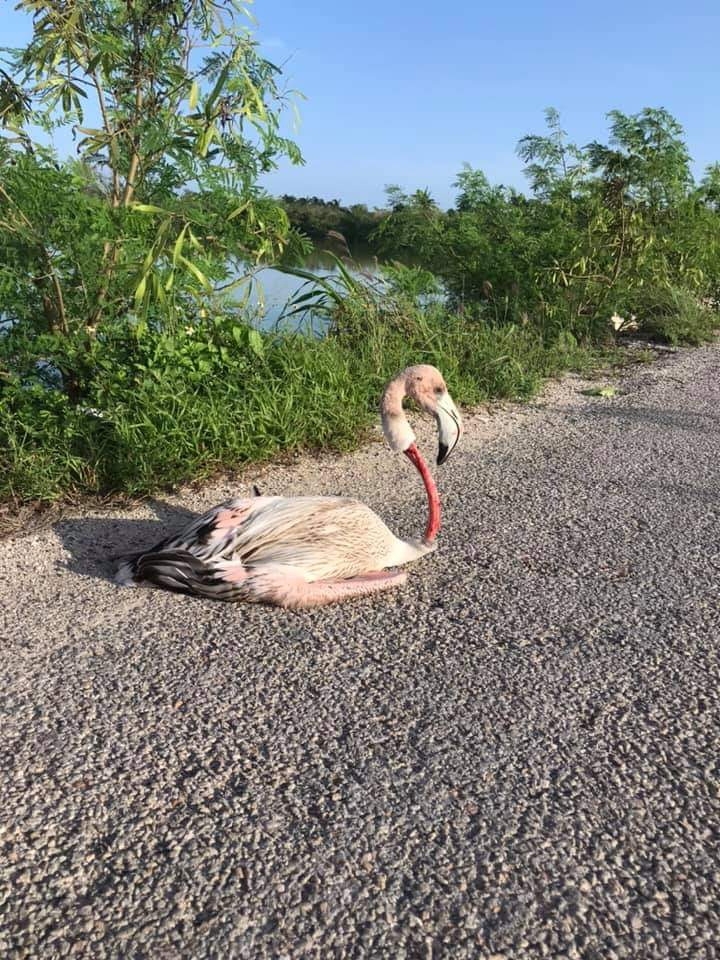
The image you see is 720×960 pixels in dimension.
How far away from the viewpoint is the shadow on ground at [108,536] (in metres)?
3.31

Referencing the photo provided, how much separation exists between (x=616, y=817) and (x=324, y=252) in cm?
577

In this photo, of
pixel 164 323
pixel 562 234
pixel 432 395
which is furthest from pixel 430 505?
pixel 562 234

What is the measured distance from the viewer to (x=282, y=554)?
9.71 ft

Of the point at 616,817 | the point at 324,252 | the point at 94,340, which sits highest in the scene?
→ the point at 324,252

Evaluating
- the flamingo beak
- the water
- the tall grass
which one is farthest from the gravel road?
the water

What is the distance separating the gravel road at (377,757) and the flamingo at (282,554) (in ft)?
0.29

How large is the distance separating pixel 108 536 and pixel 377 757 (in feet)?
6.43

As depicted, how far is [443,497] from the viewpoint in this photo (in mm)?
4266

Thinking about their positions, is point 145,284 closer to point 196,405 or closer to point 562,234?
point 196,405

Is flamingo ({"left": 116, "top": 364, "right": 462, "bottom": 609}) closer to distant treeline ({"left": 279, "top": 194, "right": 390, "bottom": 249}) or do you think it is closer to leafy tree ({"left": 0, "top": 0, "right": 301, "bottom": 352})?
leafy tree ({"left": 0, "top": 0, "right": 301, "bottom": 352})

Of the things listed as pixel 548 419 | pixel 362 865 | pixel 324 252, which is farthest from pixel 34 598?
pixel 324 252

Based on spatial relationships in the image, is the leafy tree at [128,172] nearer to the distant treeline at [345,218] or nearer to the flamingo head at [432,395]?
the flamingo head at [432,395]

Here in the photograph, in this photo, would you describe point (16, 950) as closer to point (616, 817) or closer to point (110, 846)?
point (110, 846)

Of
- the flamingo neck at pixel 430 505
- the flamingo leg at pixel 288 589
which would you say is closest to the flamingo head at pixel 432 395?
the flamingo neck at pixel 430 505
